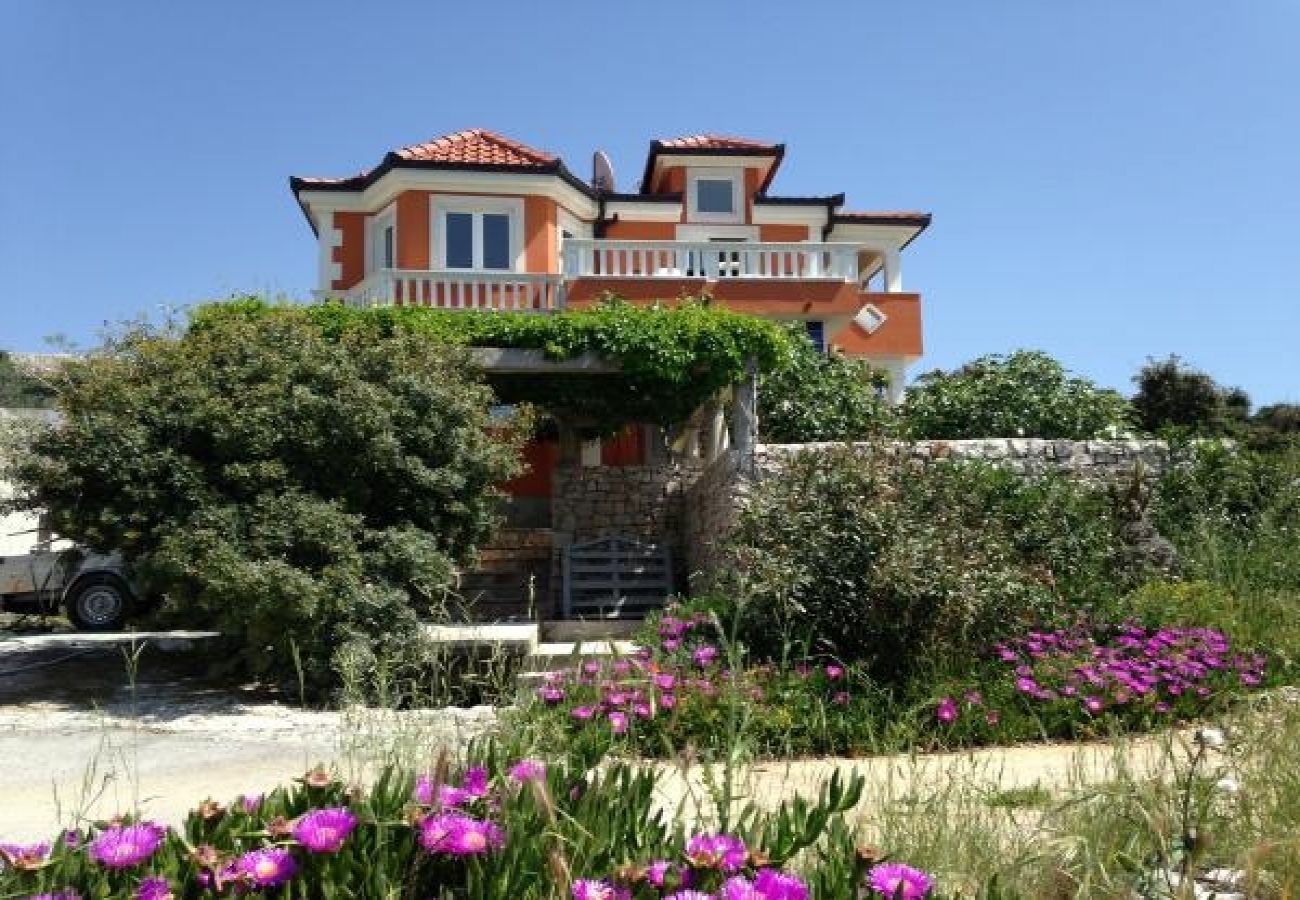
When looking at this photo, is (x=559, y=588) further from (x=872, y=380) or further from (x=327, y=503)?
(x=872, y=380)

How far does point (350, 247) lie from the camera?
2050cm

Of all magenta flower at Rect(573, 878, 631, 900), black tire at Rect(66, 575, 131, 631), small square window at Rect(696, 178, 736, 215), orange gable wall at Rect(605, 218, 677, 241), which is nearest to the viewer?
magenta flower at Rect(573, 878, 631, 900)

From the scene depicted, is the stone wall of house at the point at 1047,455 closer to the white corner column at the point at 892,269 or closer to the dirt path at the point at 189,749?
the dirt path at the point at 189,749

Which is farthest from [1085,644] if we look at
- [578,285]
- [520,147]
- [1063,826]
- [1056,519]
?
[520,147]

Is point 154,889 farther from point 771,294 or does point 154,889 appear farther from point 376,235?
point 376,235

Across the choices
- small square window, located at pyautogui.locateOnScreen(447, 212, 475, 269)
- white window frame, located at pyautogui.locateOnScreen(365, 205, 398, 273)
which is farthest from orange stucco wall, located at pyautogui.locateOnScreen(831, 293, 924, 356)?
white window frame, located at pyautogui.locateOnScreen(365, 205, 398, 273)

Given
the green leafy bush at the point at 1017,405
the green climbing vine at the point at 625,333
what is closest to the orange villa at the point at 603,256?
the green climbing vine at the point at 625,333

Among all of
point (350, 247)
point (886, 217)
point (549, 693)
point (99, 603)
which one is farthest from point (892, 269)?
point (549, 693)

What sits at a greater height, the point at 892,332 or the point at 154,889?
the point at 892,332

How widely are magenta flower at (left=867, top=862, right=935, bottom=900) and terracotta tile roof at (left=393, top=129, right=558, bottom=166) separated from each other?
724 inches

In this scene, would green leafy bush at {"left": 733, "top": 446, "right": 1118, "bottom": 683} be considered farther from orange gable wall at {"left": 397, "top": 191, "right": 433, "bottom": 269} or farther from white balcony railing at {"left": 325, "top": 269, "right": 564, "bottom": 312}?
orange gable wall at {"left": 397, "top": 191, "right": 433, "bottom": 269}

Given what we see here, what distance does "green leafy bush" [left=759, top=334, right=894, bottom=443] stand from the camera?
47.7 feet

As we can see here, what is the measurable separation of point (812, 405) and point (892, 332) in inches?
286

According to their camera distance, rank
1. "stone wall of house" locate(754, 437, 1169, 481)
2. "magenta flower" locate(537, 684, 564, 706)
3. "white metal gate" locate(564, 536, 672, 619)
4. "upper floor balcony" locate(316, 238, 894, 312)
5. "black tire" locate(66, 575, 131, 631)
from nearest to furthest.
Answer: "magenta flower" locate(537, 684, 564, 706)
"stone wall of house" locate(754, 437, 1169, 481)
"white metal gate" locate(564, 536, 672, 619)
"black tire" locate(66, 575, 131, 631)
"upper floor balcony" locate(316, 238, 894, 312)
